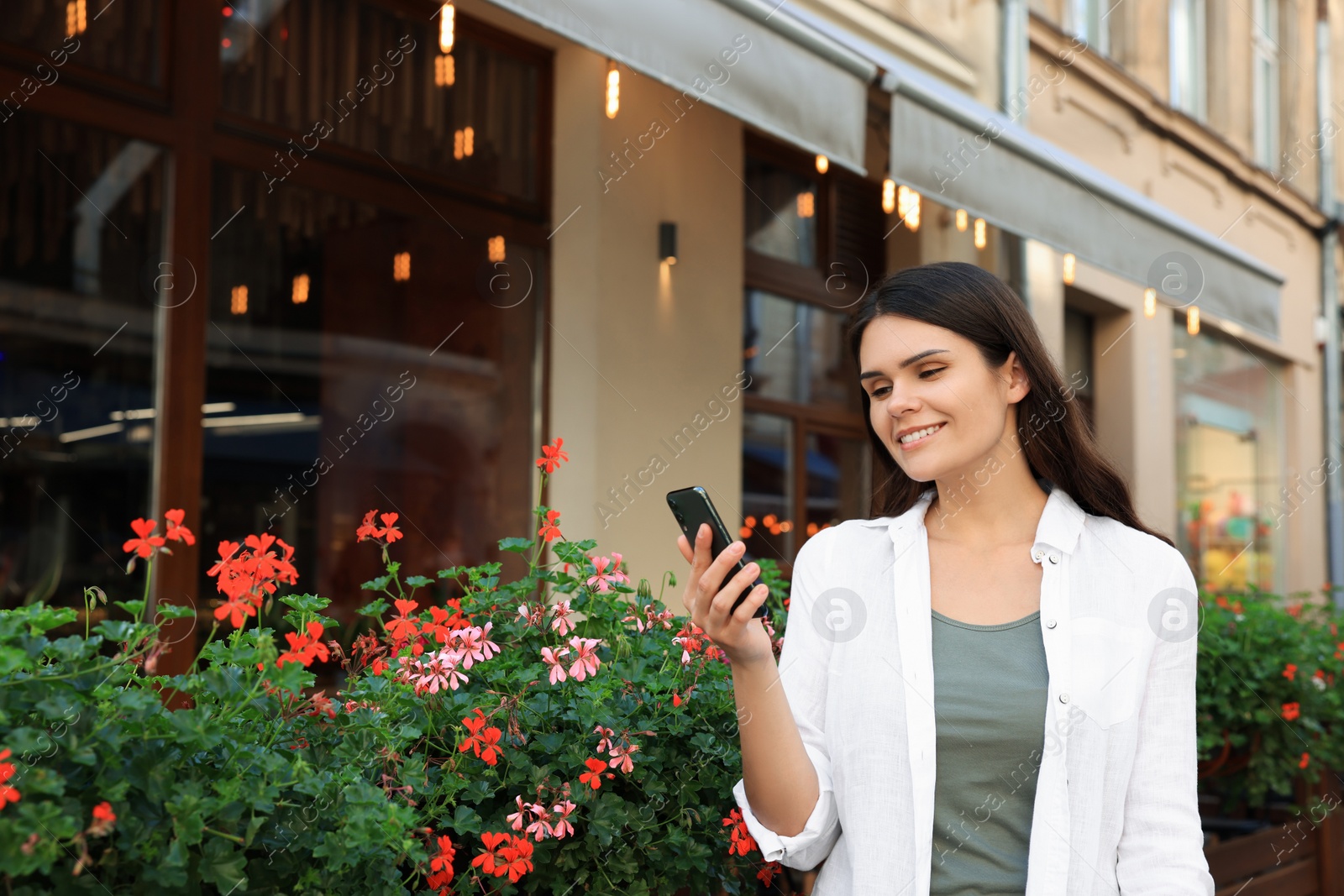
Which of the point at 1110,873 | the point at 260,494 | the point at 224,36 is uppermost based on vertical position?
the point at 224,36

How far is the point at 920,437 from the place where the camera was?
1.83 metres

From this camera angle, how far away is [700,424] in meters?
5.67

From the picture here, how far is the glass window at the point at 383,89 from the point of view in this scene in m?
4.48

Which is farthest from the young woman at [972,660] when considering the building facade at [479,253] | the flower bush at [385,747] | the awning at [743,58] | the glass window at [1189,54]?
the glass window at [1189,54]

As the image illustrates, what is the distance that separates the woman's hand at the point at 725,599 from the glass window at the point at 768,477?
4.55m

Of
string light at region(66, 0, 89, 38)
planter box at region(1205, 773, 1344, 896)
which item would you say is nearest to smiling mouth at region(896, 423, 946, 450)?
planter box at region(1205, 773, 1344, 896)

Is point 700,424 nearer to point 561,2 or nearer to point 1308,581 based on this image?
point 561,2

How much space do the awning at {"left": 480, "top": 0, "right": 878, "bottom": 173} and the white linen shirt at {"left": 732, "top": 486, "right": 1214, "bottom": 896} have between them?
1.81 m

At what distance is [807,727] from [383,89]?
13.2 ft

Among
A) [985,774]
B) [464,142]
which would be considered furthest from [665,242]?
[985,774]

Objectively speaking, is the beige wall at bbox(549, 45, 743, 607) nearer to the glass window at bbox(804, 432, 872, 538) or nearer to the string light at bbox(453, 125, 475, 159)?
the string light at bbox(453, 125, 475, 159)

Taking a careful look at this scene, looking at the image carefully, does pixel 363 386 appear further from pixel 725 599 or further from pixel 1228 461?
pixel 1228 461

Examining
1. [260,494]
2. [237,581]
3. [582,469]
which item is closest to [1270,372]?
[582,469]

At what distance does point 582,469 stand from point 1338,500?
9.02 meters
